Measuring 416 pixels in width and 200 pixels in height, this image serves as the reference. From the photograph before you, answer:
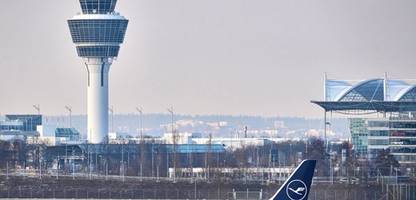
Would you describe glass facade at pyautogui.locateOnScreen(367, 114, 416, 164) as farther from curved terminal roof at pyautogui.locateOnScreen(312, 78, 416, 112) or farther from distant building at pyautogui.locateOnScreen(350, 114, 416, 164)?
curved terminal roof at pyautogui.locateOnScreen(312, 78, 416, 112)

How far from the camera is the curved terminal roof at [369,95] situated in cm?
16712

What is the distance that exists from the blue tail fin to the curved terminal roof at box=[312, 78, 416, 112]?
108385mm

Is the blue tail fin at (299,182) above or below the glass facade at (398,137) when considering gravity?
below

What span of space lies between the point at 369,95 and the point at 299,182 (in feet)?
373

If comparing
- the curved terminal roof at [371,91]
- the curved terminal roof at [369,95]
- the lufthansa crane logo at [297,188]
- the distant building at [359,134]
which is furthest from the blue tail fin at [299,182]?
the curved terminal roof at [371,91]

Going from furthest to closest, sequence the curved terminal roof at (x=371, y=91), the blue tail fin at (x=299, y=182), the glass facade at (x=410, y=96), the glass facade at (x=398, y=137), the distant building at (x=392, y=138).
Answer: the curved terminal roof at (x=371, y=91) < the glass facade at (x=410, y=96) < the distant building at (x=392, y=138) < the glass facade at (x=398, y=137) < the blue tail fin at (x=299, y=182)

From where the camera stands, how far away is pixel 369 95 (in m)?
171

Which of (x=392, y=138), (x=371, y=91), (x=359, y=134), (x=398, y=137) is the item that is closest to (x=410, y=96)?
(x=371, y=91)

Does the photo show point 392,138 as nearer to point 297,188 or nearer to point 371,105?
point 371,105

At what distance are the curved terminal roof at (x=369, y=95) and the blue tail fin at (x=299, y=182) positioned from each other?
10838 centimetres

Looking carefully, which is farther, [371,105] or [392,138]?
[371,105]

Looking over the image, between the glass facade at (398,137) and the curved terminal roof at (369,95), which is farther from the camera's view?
the curved terminal roof at (369,95)

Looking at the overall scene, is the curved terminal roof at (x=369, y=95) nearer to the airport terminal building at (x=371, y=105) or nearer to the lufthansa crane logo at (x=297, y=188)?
the airport terminal building at (x=371, y=105)

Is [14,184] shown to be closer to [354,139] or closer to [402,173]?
[402,173]
